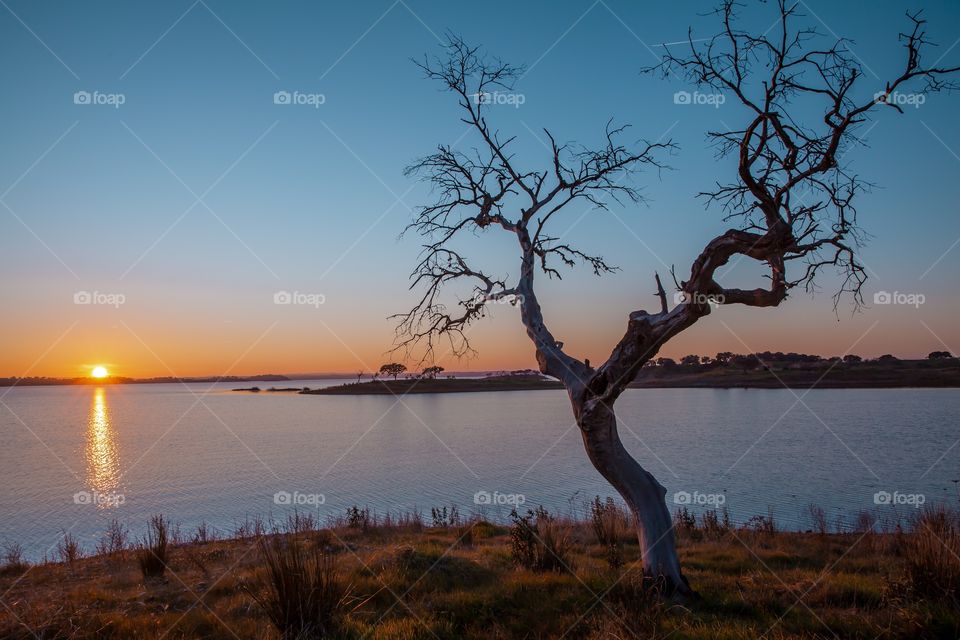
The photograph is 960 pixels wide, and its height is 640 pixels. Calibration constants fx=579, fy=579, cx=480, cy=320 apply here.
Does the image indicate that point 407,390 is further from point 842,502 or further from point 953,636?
point 953,636

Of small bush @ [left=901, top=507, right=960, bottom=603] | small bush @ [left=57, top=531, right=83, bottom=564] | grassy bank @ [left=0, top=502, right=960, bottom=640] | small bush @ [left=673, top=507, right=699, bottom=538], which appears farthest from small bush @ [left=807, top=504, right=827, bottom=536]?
small bush @ [left=57, top=531, right=83, bottom=564]

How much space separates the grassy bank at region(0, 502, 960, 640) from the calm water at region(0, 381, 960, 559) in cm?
756

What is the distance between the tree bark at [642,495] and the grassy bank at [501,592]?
1.02 ft

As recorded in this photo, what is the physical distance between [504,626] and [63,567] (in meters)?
9.33

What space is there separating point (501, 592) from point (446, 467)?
72.3 ft

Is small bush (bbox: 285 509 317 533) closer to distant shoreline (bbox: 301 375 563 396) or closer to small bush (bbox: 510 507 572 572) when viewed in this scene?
small bush (bbox: 510 507 572 572)

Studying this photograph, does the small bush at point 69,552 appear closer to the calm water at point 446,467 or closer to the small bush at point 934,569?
the calm water at point 446,467

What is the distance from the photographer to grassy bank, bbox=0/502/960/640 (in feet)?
19.6

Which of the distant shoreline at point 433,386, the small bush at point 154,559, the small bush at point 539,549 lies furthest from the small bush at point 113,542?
the distant shoreline at point 433,386

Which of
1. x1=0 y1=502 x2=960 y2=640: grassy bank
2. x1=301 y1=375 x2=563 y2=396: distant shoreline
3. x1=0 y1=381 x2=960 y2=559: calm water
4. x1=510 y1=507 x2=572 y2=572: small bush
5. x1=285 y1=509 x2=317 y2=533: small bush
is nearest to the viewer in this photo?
x1=0 y1=502 x2=960 y2=640: grassy bank

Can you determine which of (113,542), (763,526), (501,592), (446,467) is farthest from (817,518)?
(113,542)

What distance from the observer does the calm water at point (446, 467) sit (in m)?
19.6

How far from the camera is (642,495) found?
7.29 metres

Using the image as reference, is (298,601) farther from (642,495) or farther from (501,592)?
(642,495)
